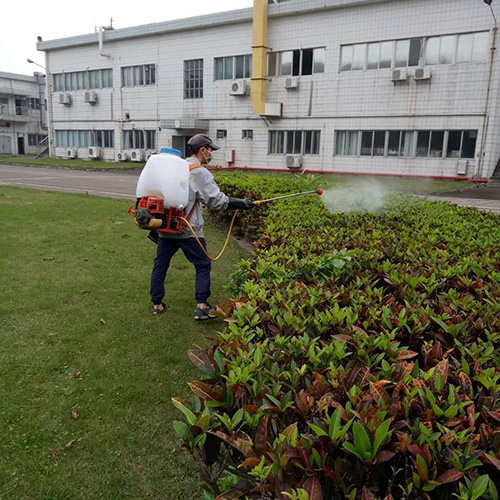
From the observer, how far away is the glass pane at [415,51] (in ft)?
66.8

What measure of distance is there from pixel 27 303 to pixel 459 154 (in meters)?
19.3

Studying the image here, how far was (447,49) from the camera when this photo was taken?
19.9m

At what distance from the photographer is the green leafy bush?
4.86 feet

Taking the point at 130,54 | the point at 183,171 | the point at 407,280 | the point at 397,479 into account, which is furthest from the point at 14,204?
the point at 130,54

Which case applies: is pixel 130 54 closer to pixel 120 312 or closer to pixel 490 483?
pixel 120 312

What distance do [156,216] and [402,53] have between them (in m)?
19.5

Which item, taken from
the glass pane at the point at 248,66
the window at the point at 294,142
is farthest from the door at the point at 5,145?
the window at the point at 294,142

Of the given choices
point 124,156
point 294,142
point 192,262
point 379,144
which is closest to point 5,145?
point 124,156

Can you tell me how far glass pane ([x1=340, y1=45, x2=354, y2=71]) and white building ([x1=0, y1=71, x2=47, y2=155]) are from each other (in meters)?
32.6

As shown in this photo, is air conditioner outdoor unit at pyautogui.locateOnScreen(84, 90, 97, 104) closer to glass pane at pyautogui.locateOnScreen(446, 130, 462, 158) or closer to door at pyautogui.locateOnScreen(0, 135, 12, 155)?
door at pyautogui.locateOnScreen(0, 135, 12, 155)

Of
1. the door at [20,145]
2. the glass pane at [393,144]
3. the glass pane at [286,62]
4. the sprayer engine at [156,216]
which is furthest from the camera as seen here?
the door at [20,145]

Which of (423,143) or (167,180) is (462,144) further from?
(167,180)

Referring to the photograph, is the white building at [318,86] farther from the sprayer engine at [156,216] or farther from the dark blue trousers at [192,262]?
the sprayer engine at [156,216]

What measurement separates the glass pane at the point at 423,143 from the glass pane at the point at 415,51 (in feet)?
9.40
